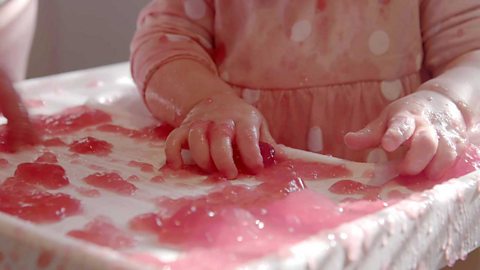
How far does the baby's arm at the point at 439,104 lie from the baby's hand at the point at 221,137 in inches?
2.6

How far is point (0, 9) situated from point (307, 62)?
0.40m

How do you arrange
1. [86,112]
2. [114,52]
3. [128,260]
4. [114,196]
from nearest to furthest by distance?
[128,260] → [114,196] → [86,112] → [114,52]

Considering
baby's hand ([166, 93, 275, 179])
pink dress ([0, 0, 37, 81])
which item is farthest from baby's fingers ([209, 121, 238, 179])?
pink dress ([0, 0, 37, 81])

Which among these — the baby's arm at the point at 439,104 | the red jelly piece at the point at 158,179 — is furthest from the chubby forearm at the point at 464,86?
the red jelly piece at the point at 158,179

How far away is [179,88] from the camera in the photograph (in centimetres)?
61

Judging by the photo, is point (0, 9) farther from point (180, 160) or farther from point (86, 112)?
point (180, 160)

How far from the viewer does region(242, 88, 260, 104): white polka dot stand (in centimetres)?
65

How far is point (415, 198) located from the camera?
424 millimetres

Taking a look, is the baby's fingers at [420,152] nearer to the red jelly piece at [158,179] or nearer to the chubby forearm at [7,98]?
the red jelly piece at [158,179]

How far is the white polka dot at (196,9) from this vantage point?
0.68 metres

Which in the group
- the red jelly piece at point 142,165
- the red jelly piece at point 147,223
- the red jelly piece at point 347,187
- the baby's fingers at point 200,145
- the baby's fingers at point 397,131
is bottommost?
the red jelly piece at point 142,165

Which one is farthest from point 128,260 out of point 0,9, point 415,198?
point 0,9

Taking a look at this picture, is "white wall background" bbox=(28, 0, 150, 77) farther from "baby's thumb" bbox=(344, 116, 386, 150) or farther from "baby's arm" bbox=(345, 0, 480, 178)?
"baby's thumb" bbox=(344, 116, 386, 150)

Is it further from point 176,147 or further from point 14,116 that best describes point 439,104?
point 14,116
